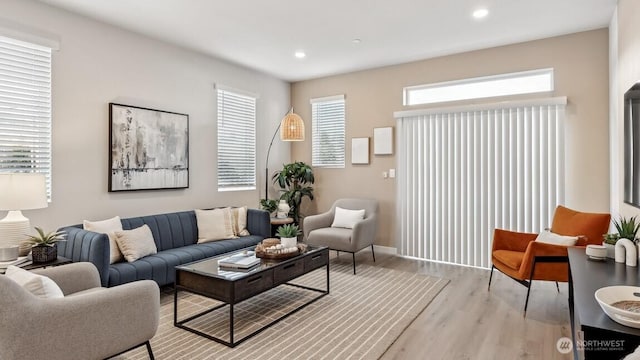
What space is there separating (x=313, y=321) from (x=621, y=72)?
352 centimetres

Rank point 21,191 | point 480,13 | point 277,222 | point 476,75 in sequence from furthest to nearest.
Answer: point 277,222, point 476,75, point 480,13, point 21,191

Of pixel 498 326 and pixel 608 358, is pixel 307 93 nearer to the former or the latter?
pixel 498 326

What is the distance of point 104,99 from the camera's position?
3.85 meters

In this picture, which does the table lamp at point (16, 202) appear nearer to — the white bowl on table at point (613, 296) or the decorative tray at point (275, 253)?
the decorative tray at point (275, 253)

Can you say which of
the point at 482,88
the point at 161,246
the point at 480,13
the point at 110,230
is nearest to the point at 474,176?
the point at 482,88

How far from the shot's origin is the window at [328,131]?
5957mm

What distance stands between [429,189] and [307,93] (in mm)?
2700

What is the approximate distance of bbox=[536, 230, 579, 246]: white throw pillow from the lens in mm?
3211

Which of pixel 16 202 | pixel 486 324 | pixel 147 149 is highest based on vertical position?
pixel 147 149

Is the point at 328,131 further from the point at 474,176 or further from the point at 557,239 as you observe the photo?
the point at 557,239

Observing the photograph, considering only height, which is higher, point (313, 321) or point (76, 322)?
point (76, 322)

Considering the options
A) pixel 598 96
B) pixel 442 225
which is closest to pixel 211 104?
pixel 442 225

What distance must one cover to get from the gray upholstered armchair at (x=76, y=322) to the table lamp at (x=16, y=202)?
26.2 inches

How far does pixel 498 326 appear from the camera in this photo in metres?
2.98
